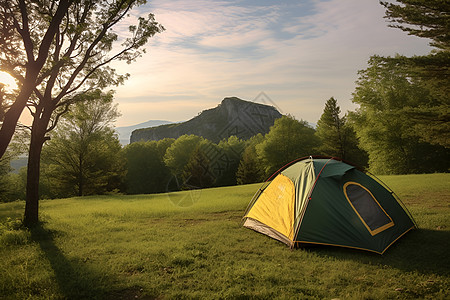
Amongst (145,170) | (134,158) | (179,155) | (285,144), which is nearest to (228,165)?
(179,155)

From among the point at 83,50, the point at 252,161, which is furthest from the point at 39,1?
the point at 252,161

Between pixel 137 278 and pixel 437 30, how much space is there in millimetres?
15350

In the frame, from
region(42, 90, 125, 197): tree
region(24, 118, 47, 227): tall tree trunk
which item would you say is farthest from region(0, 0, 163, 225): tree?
region(42, 90, 125, 197): tree

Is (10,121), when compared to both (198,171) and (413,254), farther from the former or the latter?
(198,171)

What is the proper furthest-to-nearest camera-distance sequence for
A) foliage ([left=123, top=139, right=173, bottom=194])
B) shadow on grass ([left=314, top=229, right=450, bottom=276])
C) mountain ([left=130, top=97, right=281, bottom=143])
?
1. mountain ([left=130, top=97, right=281, bottom=143])
2. foliage ([left=123, top=139, right=173, bottom=194])
3. shadow on grass ([left=314, top=229, right=450, bottom=276])

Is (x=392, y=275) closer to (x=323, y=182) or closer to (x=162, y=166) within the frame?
(x=323, y=182)

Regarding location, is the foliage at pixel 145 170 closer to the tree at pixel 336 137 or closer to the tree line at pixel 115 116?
the tree line at pixel 115 116

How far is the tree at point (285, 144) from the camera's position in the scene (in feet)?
121

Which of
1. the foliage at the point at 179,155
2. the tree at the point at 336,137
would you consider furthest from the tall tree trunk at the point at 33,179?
the foliage at the point at 179,155

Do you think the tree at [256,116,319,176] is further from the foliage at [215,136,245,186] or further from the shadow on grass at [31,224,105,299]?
the shadow on grass at [31,224,105,299]

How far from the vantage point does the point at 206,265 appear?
19.2 feet

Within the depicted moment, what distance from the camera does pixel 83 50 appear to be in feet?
38.4

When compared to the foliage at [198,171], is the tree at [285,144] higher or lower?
higher

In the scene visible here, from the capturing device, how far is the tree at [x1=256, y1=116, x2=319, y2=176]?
3688cm
